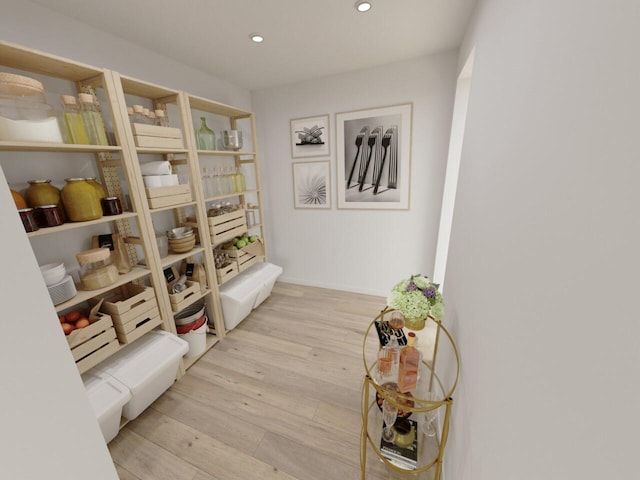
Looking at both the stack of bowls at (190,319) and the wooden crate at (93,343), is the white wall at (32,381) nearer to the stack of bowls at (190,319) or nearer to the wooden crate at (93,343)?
the wooden crate at (93,343)

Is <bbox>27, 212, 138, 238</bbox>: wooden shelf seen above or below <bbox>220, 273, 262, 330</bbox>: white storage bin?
above

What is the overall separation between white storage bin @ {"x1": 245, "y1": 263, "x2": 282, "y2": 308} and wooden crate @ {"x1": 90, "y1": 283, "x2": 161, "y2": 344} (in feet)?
3.25

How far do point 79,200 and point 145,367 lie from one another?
3.41ft

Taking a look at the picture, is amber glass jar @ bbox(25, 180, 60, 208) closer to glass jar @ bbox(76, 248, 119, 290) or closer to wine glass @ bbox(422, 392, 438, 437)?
glass jar @ bbox(76, 248, 119, 290)

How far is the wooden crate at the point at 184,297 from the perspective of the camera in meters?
1.80

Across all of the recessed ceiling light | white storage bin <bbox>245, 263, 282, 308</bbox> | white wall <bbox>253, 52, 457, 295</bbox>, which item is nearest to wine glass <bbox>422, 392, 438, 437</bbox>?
white wall <bbox>253, 52, 457, 295</bbox>

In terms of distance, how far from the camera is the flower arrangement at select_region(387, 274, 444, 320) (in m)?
1.05

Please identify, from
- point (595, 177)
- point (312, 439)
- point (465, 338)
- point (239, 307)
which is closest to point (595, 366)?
point (595, 177)

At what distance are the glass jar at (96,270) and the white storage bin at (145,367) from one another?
49 centimetres

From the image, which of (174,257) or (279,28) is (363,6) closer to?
(279,28)

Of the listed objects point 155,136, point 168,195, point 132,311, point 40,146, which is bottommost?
point 132,311

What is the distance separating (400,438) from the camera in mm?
1193

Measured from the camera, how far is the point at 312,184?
286 cm

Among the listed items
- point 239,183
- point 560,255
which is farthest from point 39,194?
point 560,255
